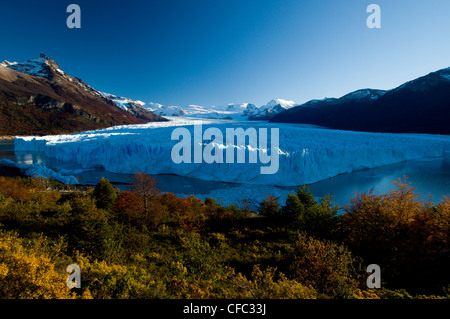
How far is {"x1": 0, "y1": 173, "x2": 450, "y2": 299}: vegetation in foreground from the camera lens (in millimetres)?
3691

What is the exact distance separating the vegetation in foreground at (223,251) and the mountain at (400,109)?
56910 mm

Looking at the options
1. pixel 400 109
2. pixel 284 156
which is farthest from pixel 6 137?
pixel 400 109

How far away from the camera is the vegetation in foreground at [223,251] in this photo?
3.69 m

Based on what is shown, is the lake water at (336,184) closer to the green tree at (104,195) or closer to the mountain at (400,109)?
the green tree at (104,195)

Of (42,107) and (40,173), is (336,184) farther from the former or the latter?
(42,107)

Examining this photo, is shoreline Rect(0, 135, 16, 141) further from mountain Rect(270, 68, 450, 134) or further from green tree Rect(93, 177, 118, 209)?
mountain Rect(270, 68, 450, 134)

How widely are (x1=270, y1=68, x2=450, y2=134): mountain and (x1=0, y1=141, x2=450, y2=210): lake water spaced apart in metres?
32.5

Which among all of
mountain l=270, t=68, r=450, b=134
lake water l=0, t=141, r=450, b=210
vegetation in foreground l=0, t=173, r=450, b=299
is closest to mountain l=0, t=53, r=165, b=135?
lake water l=0, t=141, r=450, b=210

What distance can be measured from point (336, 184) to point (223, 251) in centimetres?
1621

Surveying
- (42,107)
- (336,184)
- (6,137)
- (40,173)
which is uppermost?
(42,107)

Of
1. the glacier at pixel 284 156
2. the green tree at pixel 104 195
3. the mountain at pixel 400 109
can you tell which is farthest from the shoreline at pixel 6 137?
the mountain at pixel 400 109

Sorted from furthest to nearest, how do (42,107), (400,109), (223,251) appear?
(42,107)
(400,109)
(223,251)

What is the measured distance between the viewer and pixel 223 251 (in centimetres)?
683
